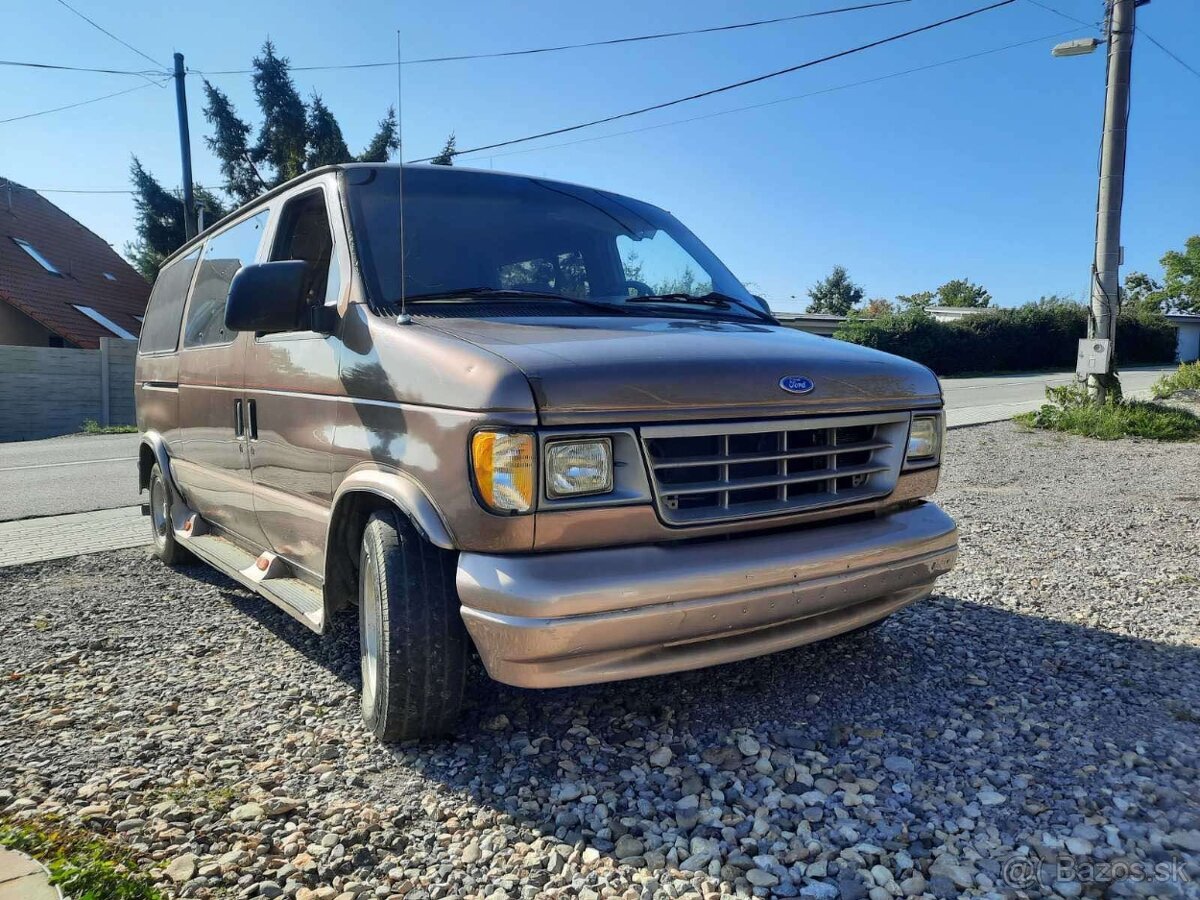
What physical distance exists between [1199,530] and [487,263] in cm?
556

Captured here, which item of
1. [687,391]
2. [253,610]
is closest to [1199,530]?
[687,391]

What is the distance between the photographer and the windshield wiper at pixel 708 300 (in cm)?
352

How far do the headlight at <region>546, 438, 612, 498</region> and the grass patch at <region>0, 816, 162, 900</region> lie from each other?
4.70 feet

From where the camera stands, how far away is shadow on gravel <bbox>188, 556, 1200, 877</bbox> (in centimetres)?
239

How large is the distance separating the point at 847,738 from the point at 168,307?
15.8 feet

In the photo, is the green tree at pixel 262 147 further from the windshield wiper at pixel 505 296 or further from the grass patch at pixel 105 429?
the windshield wiper at pixel 505 296

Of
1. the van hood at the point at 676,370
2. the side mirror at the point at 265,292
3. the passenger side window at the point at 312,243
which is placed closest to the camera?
the van hood at the point at 676,370

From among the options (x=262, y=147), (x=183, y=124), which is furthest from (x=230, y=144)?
(x=183, y=124)

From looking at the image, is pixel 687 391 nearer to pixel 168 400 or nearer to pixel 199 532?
pixel 199 532

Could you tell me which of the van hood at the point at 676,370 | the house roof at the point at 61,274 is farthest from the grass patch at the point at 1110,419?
the house roof at the point at 61,274

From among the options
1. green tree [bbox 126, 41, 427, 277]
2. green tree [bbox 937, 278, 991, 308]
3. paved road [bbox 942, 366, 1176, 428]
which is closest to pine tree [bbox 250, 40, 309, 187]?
green tree [bbox 126, 41, 427, 277]

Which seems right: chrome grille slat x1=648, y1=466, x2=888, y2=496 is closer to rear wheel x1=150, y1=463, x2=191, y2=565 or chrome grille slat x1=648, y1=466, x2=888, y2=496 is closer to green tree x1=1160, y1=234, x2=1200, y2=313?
rear wheel x1=150, y1=463, x2=191, y2=565

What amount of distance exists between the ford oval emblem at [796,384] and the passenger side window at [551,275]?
1.02 meters

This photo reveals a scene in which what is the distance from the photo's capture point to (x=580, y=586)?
2.26 metres
